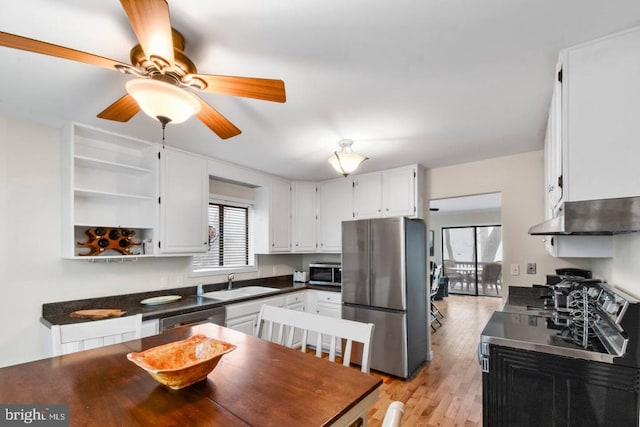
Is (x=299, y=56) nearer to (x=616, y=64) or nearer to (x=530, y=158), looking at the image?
(x=616, y=64)

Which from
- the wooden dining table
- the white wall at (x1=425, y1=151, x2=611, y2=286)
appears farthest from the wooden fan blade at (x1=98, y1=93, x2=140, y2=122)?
the white wall at (x1=425, y1=151, x2=611, y2=286)

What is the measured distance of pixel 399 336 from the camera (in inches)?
119

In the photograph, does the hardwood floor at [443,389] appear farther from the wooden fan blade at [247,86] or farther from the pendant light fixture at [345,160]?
the wooden fan blade at [247,86]

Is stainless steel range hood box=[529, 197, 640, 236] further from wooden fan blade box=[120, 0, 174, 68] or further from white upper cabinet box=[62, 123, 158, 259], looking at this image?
white upper cabinet box=[62, 123, 158, 259]

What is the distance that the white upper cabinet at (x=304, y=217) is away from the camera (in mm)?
4102

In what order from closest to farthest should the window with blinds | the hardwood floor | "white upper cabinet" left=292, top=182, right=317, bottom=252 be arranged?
the hardwood floor, the window with blinds, "white upper cabinet" left=292, top=182, right=317, bottom=252

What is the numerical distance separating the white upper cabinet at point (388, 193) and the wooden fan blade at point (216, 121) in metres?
2.23

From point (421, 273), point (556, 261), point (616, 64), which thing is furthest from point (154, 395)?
point (556, 261)

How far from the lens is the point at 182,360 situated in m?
1.25

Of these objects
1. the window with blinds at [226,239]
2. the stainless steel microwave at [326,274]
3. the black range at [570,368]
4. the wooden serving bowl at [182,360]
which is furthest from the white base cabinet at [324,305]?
the wooden serving bowl at [182,360]

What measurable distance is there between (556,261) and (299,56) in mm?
2939

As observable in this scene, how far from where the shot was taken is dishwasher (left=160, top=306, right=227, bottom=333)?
241 centimetres

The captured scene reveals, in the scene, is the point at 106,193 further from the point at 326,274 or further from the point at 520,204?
the point at 520,204

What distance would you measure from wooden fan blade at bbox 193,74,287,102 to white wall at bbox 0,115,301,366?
1.84m
